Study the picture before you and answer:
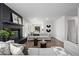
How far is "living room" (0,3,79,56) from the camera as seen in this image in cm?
239

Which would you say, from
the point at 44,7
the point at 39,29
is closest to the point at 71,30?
the point at 44,7

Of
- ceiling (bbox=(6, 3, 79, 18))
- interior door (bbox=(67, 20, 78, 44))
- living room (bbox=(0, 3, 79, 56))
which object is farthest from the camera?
interior door (bbox=(67, 20, 78, 44))

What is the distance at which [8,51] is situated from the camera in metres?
2.01

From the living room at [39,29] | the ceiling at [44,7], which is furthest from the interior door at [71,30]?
the ceiling at [44,7]

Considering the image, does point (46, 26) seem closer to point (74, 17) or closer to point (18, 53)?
point (74, 17)

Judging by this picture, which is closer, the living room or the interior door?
the living room

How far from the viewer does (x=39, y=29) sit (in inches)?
459

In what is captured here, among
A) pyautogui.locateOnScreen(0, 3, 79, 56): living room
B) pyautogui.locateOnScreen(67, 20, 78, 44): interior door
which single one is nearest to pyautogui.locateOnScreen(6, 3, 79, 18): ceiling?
pyautogui.locateOnScreen(0, 3, 79, 56): living room

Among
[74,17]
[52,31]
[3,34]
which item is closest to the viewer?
[3,34]

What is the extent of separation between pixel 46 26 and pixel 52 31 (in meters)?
1.04

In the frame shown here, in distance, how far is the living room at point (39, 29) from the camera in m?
2.39

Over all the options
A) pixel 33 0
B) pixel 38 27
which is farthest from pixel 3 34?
pixel 38 27

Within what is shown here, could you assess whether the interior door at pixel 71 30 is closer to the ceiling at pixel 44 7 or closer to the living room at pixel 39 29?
the living room at pixel 39 29

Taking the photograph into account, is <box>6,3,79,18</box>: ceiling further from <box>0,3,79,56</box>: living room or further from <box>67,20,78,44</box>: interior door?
<box>67,20,78,44</box>: interior door
